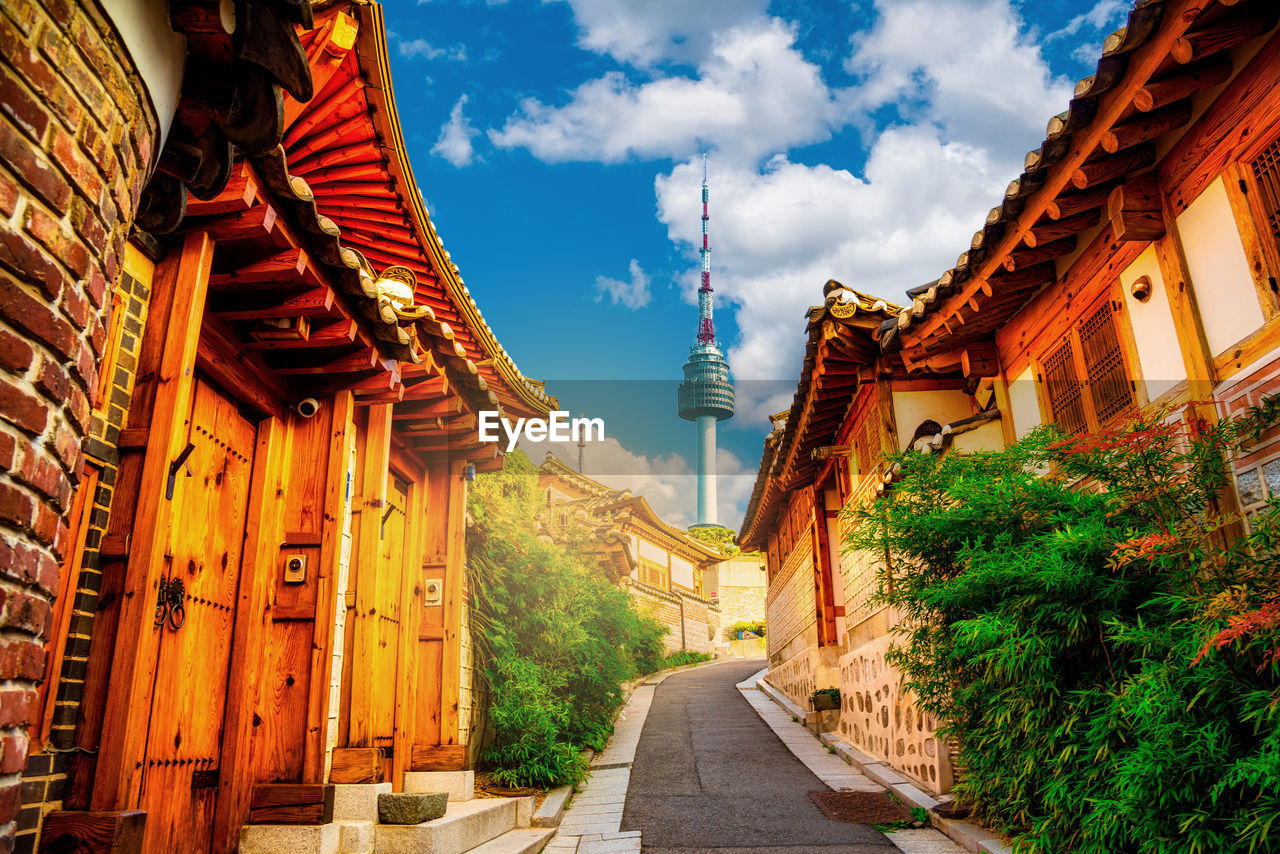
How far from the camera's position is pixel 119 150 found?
89.9 inches

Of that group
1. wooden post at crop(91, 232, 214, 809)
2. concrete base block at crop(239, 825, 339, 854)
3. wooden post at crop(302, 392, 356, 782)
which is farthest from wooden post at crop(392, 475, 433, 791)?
wooden post at crop(91, 232, 214, 809)

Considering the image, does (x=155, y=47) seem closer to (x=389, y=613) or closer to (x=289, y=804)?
(x=289, y=804)

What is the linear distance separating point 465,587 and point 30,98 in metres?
8.01

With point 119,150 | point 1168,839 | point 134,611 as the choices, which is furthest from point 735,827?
point 119,150

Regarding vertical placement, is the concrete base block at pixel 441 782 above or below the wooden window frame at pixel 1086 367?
below

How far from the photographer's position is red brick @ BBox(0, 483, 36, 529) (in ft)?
5.87

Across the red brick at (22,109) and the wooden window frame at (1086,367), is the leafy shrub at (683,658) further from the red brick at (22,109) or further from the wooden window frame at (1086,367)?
the red brick at (22,109)

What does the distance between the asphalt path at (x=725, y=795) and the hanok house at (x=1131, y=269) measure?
1536 millimetres

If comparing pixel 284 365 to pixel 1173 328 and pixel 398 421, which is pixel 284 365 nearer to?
pixel 398 421

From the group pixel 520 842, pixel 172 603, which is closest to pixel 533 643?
pixel 520 842

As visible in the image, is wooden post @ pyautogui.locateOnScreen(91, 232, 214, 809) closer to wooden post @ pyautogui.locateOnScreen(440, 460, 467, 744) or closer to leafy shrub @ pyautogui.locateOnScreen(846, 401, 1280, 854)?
wooden post @ pyautogui.locateOnScreen(440, 460, 467, 744)

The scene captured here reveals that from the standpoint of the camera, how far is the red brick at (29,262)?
1792 mm

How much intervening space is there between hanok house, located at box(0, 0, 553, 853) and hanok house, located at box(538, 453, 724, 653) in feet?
47.1

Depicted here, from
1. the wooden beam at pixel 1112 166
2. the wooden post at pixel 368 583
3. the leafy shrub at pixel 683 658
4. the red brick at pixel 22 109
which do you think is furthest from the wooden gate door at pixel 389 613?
the leafy shrub at pixel 683 658
